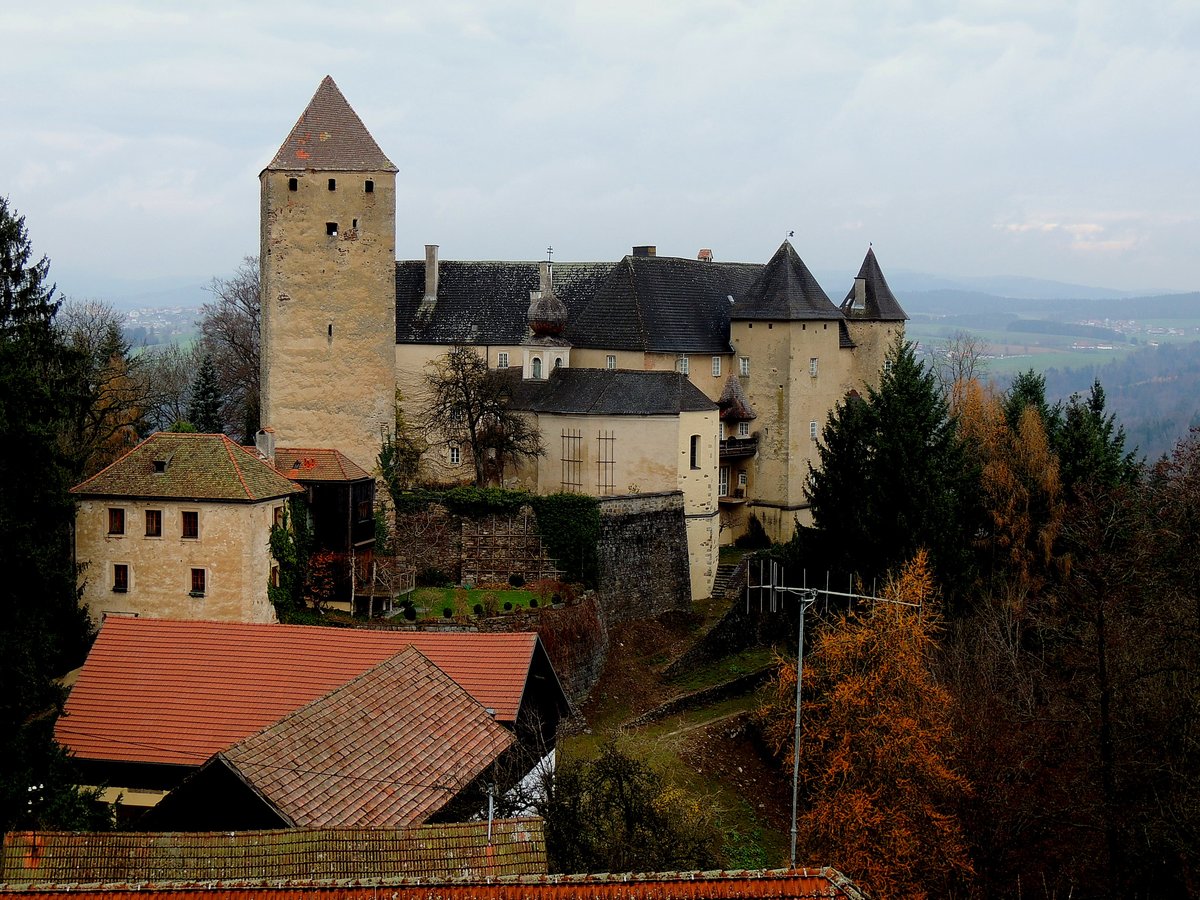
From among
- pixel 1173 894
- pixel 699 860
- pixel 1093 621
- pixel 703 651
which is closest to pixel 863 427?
pixel 703 651

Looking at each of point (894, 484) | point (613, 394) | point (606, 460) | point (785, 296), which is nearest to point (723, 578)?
point (606, 460)

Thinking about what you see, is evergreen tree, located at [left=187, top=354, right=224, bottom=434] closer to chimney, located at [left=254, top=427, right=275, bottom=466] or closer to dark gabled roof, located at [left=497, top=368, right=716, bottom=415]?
dark gabled roof, located at [left=497, top=368, right=716, bottom=415]

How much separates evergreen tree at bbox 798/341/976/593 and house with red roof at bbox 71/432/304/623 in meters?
18.0

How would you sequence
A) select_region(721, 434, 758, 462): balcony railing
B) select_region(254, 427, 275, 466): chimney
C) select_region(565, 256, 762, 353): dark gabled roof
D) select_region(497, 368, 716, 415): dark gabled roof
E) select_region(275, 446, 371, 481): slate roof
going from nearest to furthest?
1. select_region(275, 446, 371, 481): slate roof
2. select_region(254, 427, 275, 466): chimney
3. select_region(497, 368, 716, 415): dark gabled roof
4. select_region(565, 256, 762, 353): dark gabled roof
5. select_region(721, 434, 758, 462): balcony railing

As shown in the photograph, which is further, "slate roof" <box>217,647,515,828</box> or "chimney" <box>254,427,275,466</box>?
"chimney" <box>254,427,275,466</box>

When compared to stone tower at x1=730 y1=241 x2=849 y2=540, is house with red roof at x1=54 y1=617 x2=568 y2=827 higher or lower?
lower

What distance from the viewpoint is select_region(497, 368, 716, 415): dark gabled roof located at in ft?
148

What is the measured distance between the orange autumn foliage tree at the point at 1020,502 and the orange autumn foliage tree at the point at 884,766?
39.6 ft

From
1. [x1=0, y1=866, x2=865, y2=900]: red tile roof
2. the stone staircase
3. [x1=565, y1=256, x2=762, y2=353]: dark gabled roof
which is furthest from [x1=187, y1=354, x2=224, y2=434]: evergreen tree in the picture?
[x1=0, y1=866, x2=865, y2=900]: red tile roof

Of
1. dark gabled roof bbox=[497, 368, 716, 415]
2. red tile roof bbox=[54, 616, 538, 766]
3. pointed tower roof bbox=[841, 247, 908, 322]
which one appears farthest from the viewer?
pointed tower roof bbox=[841, 247, 908, 322]

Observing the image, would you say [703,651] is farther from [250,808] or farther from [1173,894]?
[250,808]

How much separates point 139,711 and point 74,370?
18805 millimetres

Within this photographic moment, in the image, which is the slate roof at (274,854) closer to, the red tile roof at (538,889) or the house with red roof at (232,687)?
the red tile roof at (538,889)

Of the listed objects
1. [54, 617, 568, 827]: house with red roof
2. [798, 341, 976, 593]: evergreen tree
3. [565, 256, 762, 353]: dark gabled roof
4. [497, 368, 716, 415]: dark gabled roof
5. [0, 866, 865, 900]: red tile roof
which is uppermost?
[565, 256, 762, 353]: dark gabled roof
